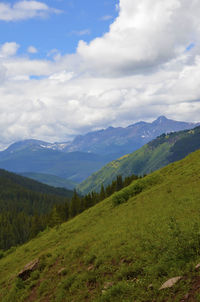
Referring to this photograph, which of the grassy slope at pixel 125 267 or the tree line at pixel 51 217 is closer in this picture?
the grassy slope at pixel 125 267

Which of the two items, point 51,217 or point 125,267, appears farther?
point 51,217

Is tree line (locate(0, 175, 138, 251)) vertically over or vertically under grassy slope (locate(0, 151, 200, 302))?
under

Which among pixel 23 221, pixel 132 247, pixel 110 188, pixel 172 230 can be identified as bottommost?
pixel 23 221

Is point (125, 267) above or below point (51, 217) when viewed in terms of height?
above

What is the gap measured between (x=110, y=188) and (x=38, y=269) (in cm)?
7962

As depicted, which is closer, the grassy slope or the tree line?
the grassy slope

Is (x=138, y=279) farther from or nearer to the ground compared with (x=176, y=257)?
nearer to the ground

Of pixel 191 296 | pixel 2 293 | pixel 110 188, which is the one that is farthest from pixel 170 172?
pixel 110 188

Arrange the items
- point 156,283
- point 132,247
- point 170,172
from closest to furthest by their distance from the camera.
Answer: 1. point 156,283
2. point 132,247
3. point 170,172

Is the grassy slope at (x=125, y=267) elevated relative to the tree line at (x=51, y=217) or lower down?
elevated

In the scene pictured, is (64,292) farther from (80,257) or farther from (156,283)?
(156,283)

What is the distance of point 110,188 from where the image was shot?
9831cm

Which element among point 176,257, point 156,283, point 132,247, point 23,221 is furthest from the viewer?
point 23,221

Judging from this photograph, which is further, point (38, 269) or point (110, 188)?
point (110, 188)
